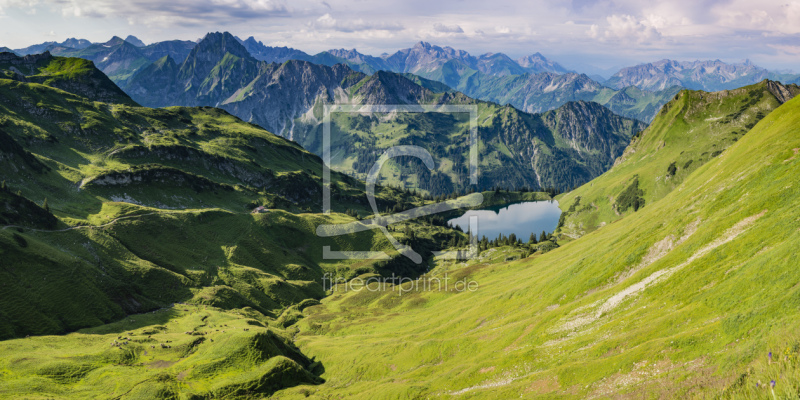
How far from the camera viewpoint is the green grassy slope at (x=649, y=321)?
34500mm

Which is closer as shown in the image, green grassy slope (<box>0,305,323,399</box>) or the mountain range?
the mountain range

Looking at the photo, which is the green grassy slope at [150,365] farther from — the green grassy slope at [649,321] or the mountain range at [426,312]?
the green grassy slope at [649,321]

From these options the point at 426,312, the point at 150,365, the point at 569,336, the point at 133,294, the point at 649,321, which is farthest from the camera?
the point at 133,294

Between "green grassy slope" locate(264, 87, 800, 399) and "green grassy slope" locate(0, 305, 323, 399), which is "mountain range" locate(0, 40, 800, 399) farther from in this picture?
"green grassy slope" locate(0, 305, 323, 399)

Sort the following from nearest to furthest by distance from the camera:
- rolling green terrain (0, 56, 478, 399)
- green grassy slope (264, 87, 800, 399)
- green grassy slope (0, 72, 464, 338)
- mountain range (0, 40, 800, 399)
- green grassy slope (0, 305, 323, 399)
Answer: green grassy slope (264, 87, 800, 399), mountain range (0, 40, 800, 399), green grassy slope (0, 305, 323, 399), rolling green terrain (0, 56, 478, 399), green grassy slope (0, 72, 464, 338)

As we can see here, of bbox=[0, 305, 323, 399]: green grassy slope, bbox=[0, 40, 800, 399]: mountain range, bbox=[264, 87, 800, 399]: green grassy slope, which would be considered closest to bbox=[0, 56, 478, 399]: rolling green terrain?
bbox=[0, 305, 323, 399]: green grassy slope

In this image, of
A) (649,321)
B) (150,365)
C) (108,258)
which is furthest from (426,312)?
(108,258)

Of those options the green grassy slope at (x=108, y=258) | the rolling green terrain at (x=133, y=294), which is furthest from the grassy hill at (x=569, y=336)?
the green grassy slope at (x=108, y=258)

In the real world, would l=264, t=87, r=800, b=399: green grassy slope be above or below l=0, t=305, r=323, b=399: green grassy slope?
above

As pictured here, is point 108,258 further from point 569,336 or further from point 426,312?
point 569,336

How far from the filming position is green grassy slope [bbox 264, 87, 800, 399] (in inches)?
1358

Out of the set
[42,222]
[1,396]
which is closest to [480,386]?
[1,396]

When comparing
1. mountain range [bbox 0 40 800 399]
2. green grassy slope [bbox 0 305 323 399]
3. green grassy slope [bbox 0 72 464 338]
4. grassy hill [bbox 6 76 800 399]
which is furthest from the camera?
green grassy slope [bbox 0 72 464 338]

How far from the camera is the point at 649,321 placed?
4944 centimetres
